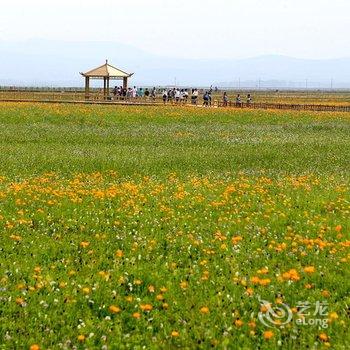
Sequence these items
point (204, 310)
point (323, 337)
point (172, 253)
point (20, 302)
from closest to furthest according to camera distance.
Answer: point (323, 337) < point (204, 310) < point (20, 302) < point (172, 253)

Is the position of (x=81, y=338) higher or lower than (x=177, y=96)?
lower

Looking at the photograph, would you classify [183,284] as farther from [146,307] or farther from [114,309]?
[114,309]

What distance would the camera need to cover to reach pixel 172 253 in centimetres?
930

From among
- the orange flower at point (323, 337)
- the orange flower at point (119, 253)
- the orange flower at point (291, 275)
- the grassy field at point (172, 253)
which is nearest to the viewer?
the orange flower at point (323, 337)

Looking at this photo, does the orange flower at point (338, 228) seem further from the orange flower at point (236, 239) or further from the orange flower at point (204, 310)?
the orange flower at point (204, 310)

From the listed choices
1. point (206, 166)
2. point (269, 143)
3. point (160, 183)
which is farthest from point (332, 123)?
point (160, 183)

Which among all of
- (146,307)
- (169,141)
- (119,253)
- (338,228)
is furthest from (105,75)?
(146,307)

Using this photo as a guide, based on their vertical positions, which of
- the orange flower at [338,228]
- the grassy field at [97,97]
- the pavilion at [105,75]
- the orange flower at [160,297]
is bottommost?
the orange flower at [160,297]
